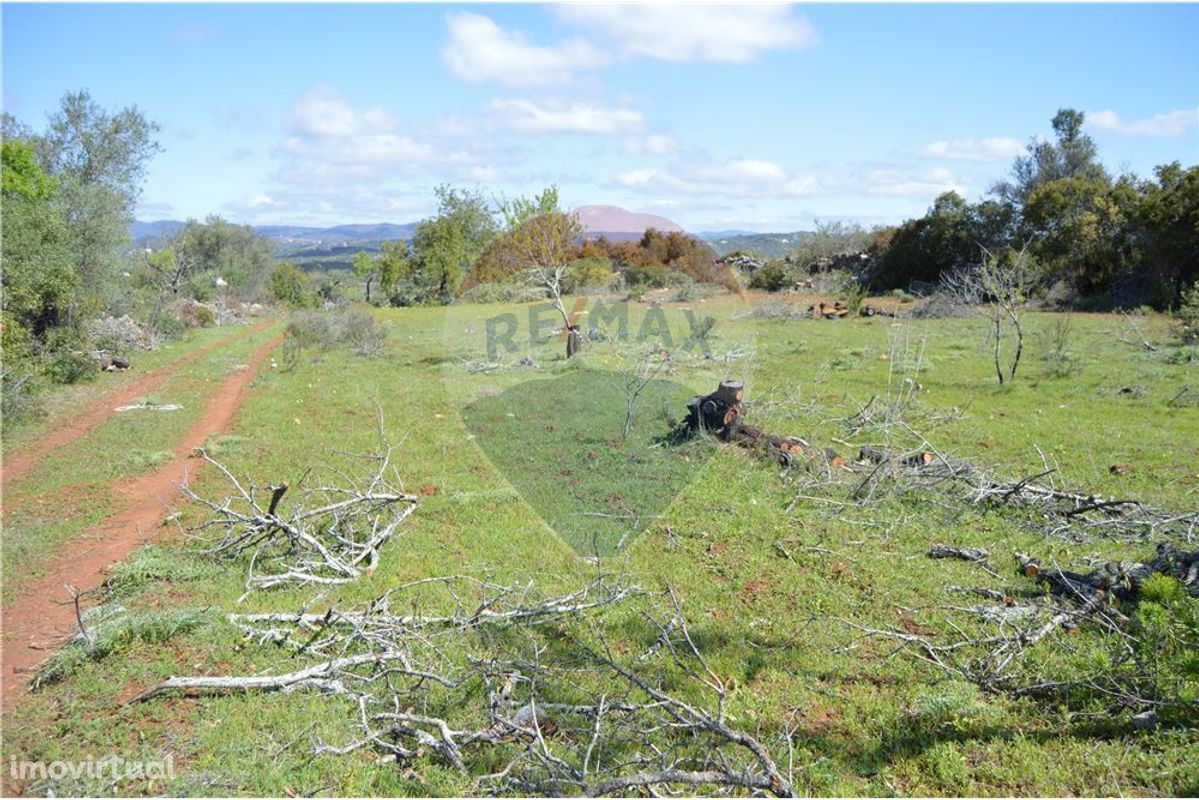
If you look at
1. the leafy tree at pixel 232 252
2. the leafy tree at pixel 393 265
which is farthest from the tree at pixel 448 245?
the leafy tree at pixel 232 252

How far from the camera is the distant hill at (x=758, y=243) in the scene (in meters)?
41.5

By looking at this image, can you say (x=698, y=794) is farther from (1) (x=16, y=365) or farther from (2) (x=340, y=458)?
(1) (x=16, y=365)

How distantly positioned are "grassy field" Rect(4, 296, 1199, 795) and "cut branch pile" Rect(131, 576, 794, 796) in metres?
0.18

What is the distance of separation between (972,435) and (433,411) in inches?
354

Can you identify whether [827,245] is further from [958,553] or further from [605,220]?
[958,553]

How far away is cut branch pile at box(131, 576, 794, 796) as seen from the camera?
12.2 ft

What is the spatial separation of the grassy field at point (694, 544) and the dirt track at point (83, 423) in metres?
0.40

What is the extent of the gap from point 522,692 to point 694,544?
2963 millimetres

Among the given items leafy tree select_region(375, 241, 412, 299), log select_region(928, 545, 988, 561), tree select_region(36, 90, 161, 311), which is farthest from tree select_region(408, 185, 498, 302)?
log select_region(928, 545, 988, 561)

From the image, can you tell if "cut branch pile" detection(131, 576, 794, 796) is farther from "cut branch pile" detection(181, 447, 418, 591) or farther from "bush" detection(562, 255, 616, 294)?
"bush" detection(562, 255, 616, 294)

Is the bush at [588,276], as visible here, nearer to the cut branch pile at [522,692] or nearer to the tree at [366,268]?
the tree at [366,268]

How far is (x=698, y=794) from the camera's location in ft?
12.0

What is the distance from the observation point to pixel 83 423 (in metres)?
12.4

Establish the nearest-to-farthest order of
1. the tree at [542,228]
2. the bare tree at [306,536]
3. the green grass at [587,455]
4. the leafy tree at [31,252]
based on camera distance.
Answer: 1. the bare tree at [306,536]
2. the green grass at [587,455]
3. the leafy tree at [31,252]
4. the tree at [542,228]
